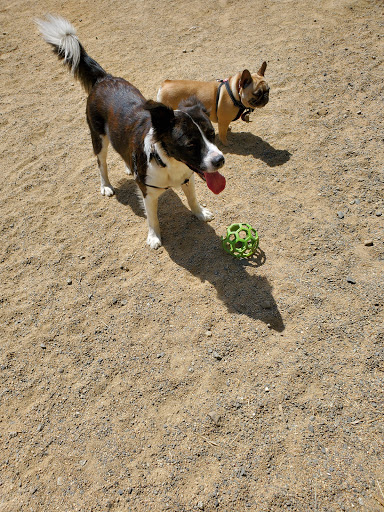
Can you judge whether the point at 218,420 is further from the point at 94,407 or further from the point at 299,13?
the point at 299,13

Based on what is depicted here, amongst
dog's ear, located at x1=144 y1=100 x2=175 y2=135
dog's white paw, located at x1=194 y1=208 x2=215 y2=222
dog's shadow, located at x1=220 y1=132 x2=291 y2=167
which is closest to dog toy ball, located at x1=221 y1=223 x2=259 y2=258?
dog's white paw, located at x1=194 y1=208 x2=215 y2=222

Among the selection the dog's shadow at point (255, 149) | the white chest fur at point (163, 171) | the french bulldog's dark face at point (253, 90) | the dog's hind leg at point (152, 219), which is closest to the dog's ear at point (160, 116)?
the white chest fur at point (163, 171)

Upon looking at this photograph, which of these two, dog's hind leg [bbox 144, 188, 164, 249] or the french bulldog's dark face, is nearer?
dog's hind leg [bbox 144, 188, 164, 249]

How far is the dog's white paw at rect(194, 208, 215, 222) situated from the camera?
157 inches

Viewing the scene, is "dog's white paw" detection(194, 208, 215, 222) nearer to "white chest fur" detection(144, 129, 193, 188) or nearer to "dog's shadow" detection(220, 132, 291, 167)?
"white chest fur" detection(144, 129, 193, 188)

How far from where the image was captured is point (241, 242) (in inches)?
139

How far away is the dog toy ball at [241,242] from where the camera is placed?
3401 millimetres

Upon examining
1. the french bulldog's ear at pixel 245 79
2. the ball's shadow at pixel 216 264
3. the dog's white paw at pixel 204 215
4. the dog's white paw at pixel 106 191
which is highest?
the french bulldog's ear at pixel 245 79

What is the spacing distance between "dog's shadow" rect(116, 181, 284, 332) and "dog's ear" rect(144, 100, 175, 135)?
1.31 m

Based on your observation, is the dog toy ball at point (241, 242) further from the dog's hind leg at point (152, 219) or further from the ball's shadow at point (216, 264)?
the dog's hind leg at point (152, 219)

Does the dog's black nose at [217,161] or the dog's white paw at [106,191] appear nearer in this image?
the dog's black nose at [217,161]

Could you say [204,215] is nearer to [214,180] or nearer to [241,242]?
[241,242]

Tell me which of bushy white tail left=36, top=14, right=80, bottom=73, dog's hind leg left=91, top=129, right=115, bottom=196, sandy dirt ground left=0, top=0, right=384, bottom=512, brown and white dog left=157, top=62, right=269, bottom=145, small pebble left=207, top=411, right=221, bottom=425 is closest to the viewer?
sandy dirt ground left=0, top=0, right=384, bottom=512

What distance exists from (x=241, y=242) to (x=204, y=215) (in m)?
0.66
